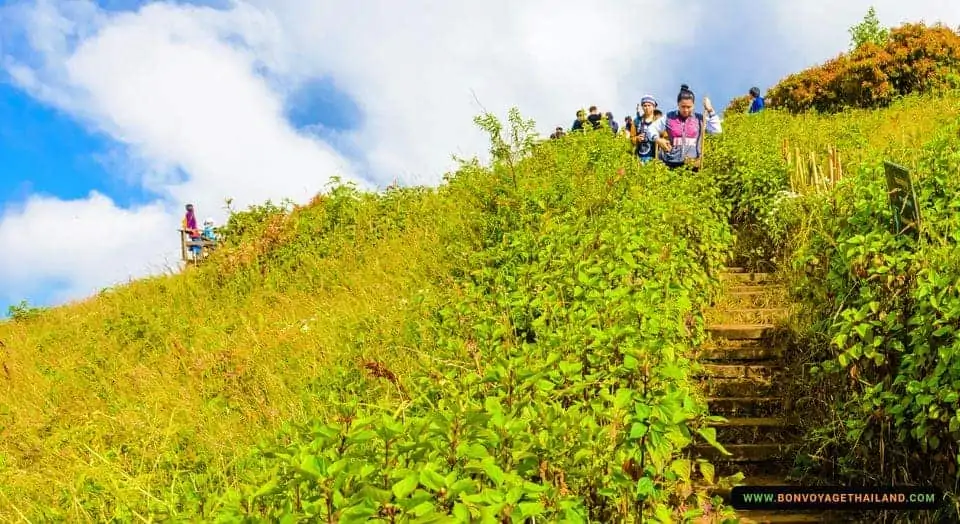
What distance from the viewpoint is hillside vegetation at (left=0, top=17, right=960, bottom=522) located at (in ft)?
6.89

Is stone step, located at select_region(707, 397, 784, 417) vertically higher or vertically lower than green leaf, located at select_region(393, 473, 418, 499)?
lower

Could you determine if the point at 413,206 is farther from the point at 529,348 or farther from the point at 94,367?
the point at 529,348

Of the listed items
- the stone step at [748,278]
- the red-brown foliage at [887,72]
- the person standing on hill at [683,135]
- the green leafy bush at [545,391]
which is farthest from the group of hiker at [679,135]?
the red-brown foliage at [887,72]

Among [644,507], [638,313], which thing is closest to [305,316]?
[638,313]

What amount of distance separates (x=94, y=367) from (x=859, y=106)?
20616 mm

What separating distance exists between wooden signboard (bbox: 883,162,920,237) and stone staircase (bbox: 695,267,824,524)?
169 cm

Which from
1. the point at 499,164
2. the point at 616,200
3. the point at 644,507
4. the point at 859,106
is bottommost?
the point at 644,507

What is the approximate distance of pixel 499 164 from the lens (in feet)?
27.9

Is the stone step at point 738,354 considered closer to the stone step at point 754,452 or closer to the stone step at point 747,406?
the stone step at point 747,406

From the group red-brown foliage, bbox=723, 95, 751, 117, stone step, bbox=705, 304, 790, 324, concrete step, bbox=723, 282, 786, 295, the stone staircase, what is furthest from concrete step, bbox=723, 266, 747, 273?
red-brown foliage, bbox=723, 95, 751, 117

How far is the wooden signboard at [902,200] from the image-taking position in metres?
4.07

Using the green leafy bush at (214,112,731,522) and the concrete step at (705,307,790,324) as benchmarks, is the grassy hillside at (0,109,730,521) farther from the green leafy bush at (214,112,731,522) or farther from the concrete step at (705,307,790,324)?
the concrete step at (705,307,790,324)

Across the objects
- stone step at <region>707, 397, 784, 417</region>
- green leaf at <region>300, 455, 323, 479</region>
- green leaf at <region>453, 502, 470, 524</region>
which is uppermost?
green leaf at <region>300, 455, 323, 479</region>

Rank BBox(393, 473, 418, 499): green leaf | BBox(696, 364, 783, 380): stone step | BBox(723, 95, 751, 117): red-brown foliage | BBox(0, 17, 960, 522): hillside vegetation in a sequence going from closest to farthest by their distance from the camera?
BBox(393, 473, 418, 499): green leaf < BBox(0, 17, 960, 522): hillside vegetation < BBox(696, 364, 783, 380): stone step < BBox(723, 95, 751, 117): red-brown foliage
